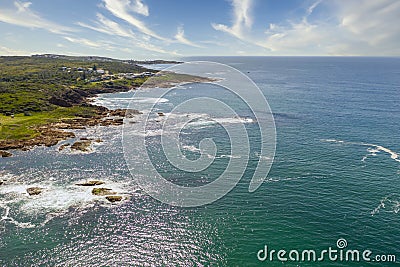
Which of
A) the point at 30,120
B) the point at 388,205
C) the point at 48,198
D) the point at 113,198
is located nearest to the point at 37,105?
the point at 30,120

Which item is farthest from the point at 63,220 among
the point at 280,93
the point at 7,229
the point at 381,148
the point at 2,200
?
the point at 280,93

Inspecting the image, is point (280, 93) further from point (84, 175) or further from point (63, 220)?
point (63, 220)

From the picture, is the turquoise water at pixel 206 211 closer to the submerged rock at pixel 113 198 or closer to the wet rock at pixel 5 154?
the submerged rock at pixel 113 198

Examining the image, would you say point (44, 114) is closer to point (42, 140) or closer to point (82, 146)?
point (42, 140)

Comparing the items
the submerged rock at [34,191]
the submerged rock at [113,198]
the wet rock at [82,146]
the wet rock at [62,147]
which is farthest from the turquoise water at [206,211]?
the wet rock at [82,146]

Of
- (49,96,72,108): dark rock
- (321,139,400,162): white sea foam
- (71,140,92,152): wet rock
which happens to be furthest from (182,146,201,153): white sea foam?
(49,96,72,108): dark rock

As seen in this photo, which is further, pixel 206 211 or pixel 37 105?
pixel 37 105
